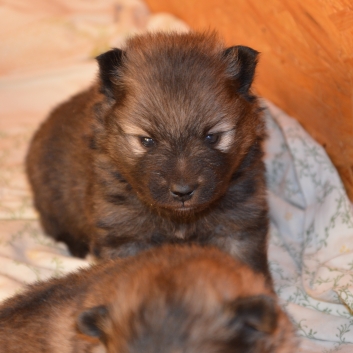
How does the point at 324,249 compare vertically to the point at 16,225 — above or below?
above

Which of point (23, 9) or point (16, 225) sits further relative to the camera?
point (23, 9)

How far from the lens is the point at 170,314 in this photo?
6.66ft

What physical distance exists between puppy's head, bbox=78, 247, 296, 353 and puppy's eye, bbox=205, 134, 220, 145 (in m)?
0.83

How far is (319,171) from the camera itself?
4078 mm

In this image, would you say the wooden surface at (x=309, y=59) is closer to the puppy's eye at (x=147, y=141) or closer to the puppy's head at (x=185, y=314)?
the puppy's eye at (x=147, y=141)

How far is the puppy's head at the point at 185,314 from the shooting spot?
79.3 inches

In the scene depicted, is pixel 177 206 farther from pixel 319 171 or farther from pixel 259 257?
pixel 319 171

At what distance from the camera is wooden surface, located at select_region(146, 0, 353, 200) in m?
3.64

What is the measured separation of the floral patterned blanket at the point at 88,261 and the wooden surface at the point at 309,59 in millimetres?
149

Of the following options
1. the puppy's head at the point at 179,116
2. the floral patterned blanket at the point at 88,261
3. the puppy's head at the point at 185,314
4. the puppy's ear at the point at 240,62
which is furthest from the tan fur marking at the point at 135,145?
the floral patterned blanket at the point at 88,261

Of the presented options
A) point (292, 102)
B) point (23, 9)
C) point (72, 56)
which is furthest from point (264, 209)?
point (23, 9)

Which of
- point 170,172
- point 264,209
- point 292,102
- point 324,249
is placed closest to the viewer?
point 170,172

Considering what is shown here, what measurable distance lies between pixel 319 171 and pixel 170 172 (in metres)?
1.56

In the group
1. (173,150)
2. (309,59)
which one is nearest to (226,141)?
(173,150)
